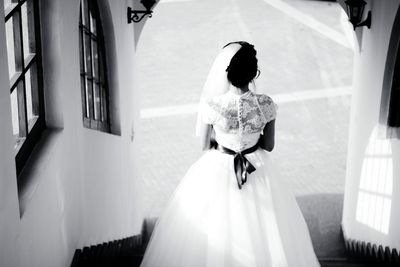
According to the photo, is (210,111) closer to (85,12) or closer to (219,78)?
(219,78)

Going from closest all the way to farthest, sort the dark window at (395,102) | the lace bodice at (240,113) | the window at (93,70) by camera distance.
Result: 1. the lace bodice at (240,113)
2. the window at (93,70)
3. the dark window at (395,102)

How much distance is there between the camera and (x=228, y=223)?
4203 mm

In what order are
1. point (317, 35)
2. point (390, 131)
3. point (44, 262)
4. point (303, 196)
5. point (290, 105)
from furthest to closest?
point (317, 35) < point (290, 105) < point (303, 196) < point (390, 131) < point (44, 262)

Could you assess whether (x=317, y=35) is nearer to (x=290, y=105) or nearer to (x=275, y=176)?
(x=290, y=105)

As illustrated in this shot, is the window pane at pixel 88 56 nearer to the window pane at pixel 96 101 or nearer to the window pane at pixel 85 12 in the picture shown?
the window pane at pixel 85 12

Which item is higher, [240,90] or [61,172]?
[240,90]

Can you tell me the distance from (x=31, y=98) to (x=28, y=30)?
413 mm

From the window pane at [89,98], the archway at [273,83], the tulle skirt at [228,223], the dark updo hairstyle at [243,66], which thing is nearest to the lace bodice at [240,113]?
the dark updo hairstyle at [243,66]

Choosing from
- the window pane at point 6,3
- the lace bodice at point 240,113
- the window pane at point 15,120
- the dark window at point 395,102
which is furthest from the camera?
the dark window at point 395,102

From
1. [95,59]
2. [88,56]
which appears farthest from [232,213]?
[95,59]

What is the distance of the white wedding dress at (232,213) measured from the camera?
4113 mm

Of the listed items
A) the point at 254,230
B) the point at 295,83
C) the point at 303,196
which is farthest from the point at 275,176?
the point at 295,83

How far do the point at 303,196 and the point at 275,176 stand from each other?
640 centimetres

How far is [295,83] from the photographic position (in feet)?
50.7
